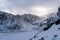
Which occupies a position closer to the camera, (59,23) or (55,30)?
(55,30)

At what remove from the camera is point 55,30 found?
17.7m

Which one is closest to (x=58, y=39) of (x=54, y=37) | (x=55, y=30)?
(x=54, y=37)

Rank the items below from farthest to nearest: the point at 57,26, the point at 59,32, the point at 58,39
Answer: the point at 57,26, the point at 59,32, the point at 58,39

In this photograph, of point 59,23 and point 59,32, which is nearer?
point 59,32

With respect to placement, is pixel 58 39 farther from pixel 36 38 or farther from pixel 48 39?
pixel 36 38

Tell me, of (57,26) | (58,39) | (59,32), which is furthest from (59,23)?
(58,39)

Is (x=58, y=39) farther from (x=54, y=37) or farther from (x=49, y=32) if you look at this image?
(x=49, y=32)

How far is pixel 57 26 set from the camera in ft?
59.7

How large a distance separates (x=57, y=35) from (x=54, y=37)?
31 centimetres

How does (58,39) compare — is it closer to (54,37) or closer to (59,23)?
(54,37)

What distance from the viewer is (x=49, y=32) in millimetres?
17891

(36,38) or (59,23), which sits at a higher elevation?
(59,23)

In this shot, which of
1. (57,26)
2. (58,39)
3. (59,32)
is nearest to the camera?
(58,39)

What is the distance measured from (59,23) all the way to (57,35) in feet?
9.09
